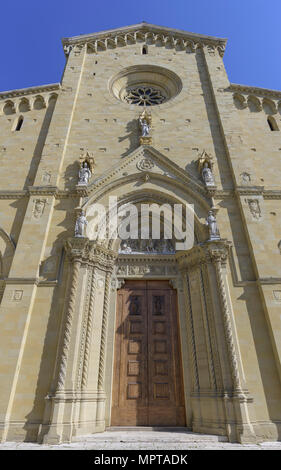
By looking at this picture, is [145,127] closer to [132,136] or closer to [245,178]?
[132,136]

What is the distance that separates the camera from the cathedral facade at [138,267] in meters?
6.87

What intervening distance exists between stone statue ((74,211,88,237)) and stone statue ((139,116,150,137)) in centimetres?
437

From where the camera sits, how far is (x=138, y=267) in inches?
359

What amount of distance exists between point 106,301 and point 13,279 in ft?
8.77

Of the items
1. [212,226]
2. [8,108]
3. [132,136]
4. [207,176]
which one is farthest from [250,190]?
[8,108]

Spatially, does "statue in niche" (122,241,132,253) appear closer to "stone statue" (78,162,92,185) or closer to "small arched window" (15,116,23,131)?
"stone statue" (78,162,92,185)

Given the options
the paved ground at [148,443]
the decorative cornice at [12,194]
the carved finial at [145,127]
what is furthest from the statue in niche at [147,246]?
the paved ground at [148,443]

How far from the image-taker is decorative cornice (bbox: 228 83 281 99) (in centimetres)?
1267

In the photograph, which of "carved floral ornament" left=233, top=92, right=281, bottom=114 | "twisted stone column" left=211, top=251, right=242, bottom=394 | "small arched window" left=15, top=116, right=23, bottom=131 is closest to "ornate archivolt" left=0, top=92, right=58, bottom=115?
"small arched window" left=15, top=116, right=23, bottom=131

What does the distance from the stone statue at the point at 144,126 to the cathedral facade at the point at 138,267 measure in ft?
0.21

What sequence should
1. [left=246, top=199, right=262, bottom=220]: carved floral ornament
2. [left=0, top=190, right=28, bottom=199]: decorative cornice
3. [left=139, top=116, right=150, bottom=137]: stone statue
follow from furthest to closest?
[left=139, top=116, right=150, bottom=137]: stone statue → [left=0, top=190, right=28, bottom=199]: decorative cornice → [left=246, top=199, right=262, bottom=220]: carved floral ornament

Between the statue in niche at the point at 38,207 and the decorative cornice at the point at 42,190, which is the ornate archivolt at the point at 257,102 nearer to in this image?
the decorative cornice at the point at 42,190

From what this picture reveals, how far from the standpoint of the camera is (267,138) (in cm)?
1159
